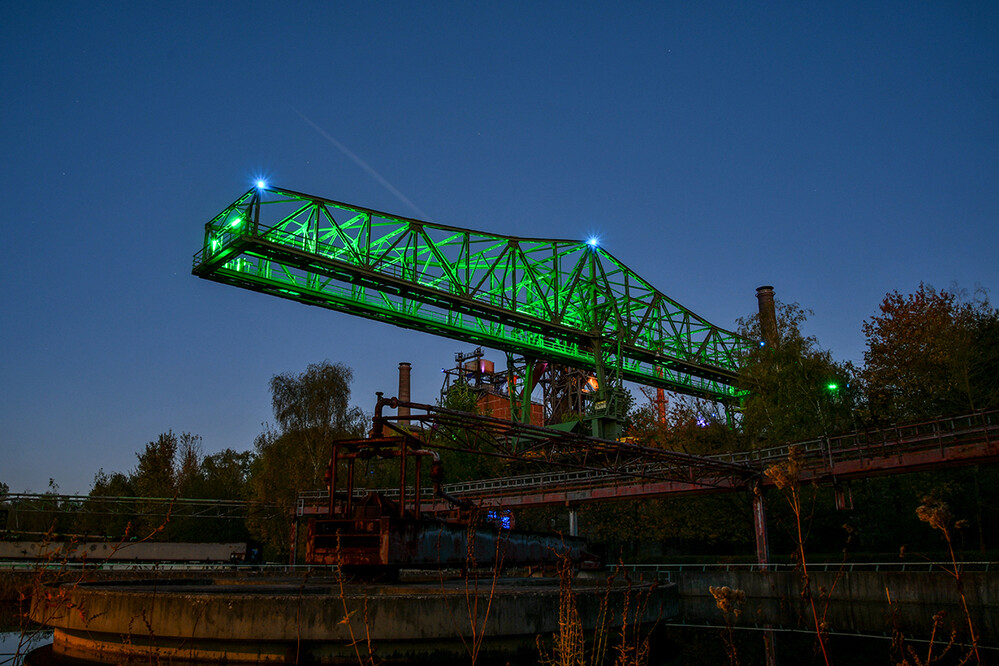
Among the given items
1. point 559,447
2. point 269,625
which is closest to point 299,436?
point 559,447

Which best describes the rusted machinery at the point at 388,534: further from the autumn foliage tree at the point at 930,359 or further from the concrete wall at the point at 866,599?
the autumn foliage tree at the point at 930,359

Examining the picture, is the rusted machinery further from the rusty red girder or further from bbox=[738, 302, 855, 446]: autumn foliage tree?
bbox=[738, 302, 855, 446]: autumn foliage tree

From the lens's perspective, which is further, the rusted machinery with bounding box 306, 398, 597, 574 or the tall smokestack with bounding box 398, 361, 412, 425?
the tall smokestack with bounding box 398, 361, 412, 425

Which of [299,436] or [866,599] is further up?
[299,436]

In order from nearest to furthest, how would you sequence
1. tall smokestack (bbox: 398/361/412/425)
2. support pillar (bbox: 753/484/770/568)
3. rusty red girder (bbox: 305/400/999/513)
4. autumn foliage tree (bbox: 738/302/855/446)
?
rusty red girder (bbox: 305/400/999/513) < support pillar (bbox: 753/484/770/568) < autumn foliage tree (bbox: 738/302/855/446) < tall smokestack (bbox: 398/361/412/425)

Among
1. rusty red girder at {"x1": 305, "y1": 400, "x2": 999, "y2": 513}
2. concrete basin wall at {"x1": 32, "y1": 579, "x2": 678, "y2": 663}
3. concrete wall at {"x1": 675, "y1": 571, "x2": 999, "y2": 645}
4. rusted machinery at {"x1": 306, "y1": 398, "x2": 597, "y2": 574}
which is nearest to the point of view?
concrete basin wall at {"x1": 32, "y1": 579, "x2": 678, "y2": 663}

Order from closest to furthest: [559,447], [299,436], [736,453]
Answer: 1. [559,447]
2. [736,453]
3. [299,436]

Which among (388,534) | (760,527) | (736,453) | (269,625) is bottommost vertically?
(269,625)

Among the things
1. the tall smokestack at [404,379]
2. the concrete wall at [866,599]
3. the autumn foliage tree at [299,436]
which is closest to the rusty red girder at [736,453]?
the concrete wall at [866,599]

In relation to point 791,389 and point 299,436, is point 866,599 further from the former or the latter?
point 299,436

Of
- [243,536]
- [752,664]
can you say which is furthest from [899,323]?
[243,536]

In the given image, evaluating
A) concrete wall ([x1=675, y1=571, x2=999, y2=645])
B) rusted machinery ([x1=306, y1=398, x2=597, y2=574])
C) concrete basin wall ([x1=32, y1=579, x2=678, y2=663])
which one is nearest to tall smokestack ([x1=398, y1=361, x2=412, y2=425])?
concrete wall ([x1=675, y1=571, x2=999, y2=645])

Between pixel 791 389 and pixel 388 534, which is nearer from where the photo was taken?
pixel 388 534

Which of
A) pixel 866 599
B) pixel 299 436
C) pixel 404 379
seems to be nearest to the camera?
pixel 866 599
